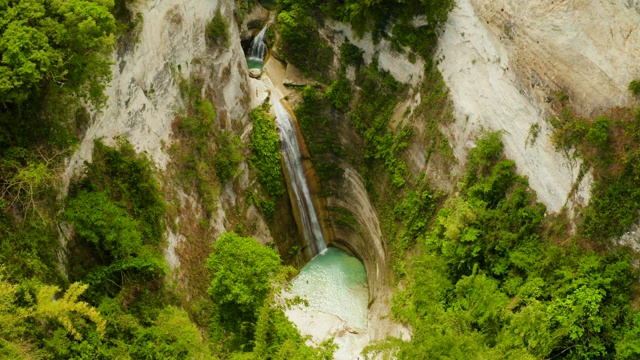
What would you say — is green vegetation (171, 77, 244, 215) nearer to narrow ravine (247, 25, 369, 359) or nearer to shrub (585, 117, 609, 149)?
narrow ravine (247, 25, 369, 359)

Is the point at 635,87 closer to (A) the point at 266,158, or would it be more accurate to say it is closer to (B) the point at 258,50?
(A) the point at 266,158

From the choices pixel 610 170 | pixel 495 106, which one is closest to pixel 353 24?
pixel 495 106

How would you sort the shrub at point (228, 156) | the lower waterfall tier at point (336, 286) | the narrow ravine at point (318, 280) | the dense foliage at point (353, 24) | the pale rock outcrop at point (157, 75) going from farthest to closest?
the lower waterfall tier at point (336, 286) → the dense foliage at point (353, 24) → the shrub at point (228, 156) → the narrow ravine at point (318, 280) → the pale rock outcrop at point (157, 75)

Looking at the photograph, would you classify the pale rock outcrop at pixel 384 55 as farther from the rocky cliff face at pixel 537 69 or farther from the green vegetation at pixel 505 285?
the green vegetation at pixel 505 285

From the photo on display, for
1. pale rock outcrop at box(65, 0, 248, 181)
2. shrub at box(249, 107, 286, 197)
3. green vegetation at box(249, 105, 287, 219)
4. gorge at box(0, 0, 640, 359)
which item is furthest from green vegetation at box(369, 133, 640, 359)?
pale rock outcrop at box(65, 0, 248, 181)

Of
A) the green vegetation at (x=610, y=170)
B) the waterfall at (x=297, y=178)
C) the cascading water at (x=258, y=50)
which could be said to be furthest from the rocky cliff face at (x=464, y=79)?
the cascading water at (x=258, y=50)

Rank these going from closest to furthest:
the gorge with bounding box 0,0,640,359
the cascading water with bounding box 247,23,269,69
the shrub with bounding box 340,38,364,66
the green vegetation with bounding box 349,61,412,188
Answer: the gorge with bounding box 0,0,640,359 < the green vegetation with bounding box 349,61,412,188 < the shrub with bounding box 340,38,364,66 < the cascading water with bounding box 247,23,269,69
